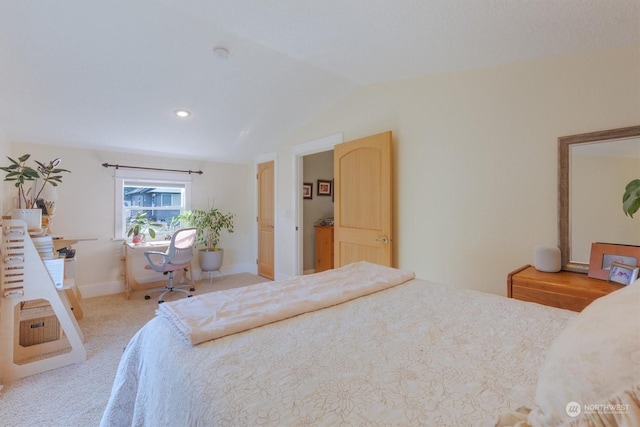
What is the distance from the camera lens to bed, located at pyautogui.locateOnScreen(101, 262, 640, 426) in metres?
0.56

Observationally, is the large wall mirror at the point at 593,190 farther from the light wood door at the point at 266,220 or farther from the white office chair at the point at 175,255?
the white office chair at the point at 175,255

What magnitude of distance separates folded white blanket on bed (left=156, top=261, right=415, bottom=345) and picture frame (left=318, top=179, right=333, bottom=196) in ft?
10.5

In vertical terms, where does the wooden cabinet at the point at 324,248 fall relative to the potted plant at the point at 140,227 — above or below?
below

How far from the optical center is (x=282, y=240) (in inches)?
169

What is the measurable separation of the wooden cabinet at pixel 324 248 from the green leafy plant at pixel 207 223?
1.50 metres

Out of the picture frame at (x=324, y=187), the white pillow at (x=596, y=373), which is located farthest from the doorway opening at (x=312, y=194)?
the white pillow at (x=596, y=373)

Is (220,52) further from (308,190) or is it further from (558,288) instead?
(558,288)

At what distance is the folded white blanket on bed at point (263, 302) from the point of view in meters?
1.06

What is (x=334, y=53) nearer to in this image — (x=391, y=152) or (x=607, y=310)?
(x=391, y=152)

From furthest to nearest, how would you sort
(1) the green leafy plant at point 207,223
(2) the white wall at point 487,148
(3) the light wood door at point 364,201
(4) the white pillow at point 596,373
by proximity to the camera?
(1) the green leafy plant at point 207,223 < (3) the light wood door at point 364,201 < (2) the white wall at point 487,148 < (4) the white pillow at point 596,373

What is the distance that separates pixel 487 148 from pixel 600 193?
0.76 meters

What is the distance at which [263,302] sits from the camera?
1317mm

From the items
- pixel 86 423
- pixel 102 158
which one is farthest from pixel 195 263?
pixel 86 423

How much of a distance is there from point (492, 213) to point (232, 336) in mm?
2142
